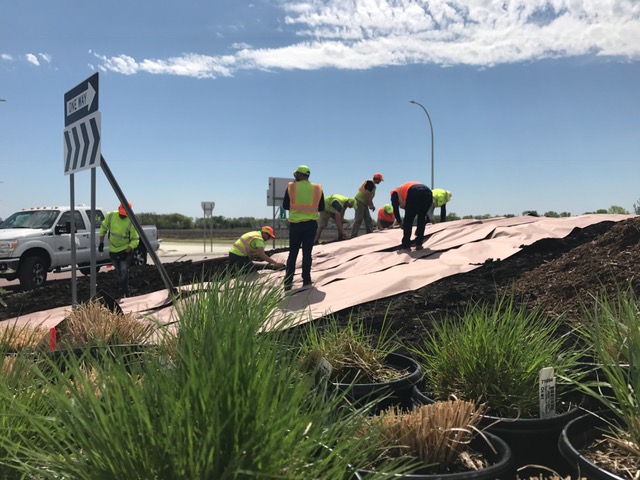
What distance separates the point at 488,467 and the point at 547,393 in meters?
0.65

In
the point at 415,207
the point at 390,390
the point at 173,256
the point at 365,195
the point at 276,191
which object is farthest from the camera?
the point at 173,256

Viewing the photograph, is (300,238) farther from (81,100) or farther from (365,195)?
(365,195)

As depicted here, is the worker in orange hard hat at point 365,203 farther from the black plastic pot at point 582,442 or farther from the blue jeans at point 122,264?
the black plastic pot at point 582,442

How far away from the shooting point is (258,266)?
8.73m

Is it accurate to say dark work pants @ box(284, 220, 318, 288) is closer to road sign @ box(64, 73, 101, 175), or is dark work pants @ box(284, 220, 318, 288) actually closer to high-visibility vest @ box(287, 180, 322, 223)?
high-visibility vest @ box(287, 180, 322, 223)

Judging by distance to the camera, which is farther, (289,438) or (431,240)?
(431,240)

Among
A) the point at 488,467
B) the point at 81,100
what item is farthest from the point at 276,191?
the point at 488,467

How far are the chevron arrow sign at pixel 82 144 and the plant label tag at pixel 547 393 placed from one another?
12.8ft

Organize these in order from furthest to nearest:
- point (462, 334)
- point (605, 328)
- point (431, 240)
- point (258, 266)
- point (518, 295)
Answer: point (431, 240) → point (258, 266) → point (518, 295) → point (605, 328) → point (462, 334)

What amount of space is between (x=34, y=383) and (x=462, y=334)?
6.42 feet

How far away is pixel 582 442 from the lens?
201 cm

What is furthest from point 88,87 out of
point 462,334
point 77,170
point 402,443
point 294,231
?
point 402,443

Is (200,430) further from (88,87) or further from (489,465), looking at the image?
(88,87)

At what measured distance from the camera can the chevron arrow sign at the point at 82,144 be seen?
4492 mm
